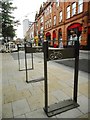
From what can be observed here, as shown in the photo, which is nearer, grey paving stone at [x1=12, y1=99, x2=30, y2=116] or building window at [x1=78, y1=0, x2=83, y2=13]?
grey paving stone at [x1=12, y1=99, x2=30, y2=116]

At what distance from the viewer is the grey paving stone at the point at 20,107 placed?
8.77 ft

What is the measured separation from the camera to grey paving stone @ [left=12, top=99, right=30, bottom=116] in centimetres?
267

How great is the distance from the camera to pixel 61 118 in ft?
8.00

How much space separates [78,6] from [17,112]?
17155mm

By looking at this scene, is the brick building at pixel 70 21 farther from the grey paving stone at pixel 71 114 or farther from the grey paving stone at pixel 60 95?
the grey paving stone at pixel 71 114

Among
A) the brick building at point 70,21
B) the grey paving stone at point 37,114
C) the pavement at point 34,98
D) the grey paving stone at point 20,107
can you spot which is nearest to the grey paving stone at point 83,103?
the pavement at point 34,98

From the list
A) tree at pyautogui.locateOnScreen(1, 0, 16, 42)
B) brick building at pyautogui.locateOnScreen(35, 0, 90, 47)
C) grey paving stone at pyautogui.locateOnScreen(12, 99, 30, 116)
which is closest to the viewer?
grey paving stone at pyautogui.locateOnScreen(12, 99, 30, 116)

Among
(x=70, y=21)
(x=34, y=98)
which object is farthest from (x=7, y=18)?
(x=34, y=98)

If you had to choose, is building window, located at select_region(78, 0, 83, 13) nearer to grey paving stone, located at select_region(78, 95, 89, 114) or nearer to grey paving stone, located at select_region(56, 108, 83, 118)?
grey paving stone, located at select_region(78, 95, 89, 114)

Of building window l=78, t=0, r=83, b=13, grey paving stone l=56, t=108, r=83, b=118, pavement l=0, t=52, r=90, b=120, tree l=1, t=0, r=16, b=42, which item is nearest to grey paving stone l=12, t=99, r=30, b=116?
pavement l=0, t=52, r=90, b=120

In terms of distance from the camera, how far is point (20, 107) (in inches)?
113

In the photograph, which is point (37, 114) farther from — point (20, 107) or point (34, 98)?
point (34, 98)

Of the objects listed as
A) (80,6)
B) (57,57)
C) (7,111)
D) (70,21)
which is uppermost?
(80,6)

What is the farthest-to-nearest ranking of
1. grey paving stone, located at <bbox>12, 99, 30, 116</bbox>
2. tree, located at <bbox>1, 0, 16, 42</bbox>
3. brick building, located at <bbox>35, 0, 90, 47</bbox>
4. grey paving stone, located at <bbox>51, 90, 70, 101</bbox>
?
tree, located at <bbox>1, 0, 16, 42</bbox> → brick building, located at <bbox>35, 0, 90, 47</bbox> → grey paving stone, located at <bbox>51, 90, 70, 101</bbox> → grey paving stone, located at <bbox>12, 99, 30, 116</bbox>
